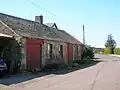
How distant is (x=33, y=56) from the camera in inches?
979

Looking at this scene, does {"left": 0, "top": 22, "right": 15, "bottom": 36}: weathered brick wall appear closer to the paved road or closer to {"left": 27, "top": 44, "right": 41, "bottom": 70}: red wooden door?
{"left": 27, "top": 44, "right": 41, "bottom": 70}: red wooden door

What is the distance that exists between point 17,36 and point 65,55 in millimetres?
13300

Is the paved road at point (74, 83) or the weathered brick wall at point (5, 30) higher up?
the weathered brick wall at point (5, 30)

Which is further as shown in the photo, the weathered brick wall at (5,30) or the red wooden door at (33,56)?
the red wooden door at (33,56)

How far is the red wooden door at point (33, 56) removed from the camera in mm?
23961

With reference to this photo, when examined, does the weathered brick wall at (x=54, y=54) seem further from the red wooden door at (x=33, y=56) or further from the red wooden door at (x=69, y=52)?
the red wooden door at (x=69, y=52)

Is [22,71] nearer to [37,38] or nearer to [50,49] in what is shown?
[37,38]

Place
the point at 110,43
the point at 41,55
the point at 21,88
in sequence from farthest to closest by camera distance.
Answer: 1. the point at 110,43
2. the point at 41,55
3. the point at 21,88

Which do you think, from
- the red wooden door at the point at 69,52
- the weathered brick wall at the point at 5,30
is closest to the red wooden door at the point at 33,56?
the weathered brick wall at the point at 5,30

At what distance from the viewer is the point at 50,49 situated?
29828 mm

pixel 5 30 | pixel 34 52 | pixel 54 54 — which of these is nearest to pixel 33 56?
pixel 34 52

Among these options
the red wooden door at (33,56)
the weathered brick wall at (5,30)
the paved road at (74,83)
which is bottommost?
the paved road at (74,83)

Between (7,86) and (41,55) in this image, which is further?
(41,55)

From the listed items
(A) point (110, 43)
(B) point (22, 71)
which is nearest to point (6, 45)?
(B) point (22, 71)
